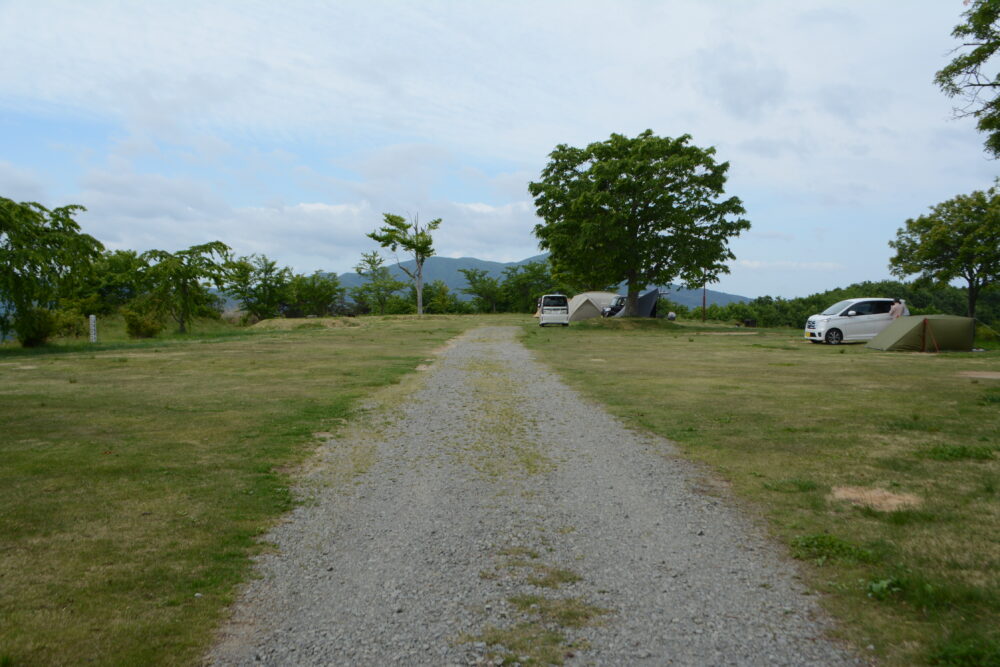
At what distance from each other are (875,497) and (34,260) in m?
22.8

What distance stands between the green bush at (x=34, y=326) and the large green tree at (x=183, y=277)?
9.14 metres

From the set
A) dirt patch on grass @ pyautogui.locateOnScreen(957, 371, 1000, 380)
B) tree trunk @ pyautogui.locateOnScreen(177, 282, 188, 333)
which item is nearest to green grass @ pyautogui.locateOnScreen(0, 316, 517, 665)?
dirt patch on grass @ pyautogui.locateOnScreen(957, 371, 1000, 380)

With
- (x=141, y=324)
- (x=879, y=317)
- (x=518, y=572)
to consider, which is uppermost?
(x=879, y=317)

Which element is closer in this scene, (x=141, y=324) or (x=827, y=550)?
(x=827, y=550)

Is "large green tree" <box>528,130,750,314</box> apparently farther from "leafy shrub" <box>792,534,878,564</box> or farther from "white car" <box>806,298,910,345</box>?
"leafy shrub" <box>792,534,878,564</box>

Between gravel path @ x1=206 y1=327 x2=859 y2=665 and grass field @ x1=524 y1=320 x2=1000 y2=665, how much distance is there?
36cm

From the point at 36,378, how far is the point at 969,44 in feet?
63.1

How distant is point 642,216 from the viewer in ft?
109

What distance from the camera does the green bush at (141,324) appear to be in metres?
29.1

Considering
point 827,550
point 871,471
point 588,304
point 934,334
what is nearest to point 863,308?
point 934,334

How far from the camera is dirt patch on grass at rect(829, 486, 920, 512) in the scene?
4.84 meters

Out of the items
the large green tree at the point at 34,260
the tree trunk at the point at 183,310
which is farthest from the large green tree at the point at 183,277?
the large green tree at the point at 34,260

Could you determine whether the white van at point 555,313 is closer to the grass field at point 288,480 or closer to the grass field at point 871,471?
the grass field at point 871,471

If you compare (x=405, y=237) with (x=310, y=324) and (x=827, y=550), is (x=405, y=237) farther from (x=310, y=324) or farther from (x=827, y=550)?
(x=827, y=550)
